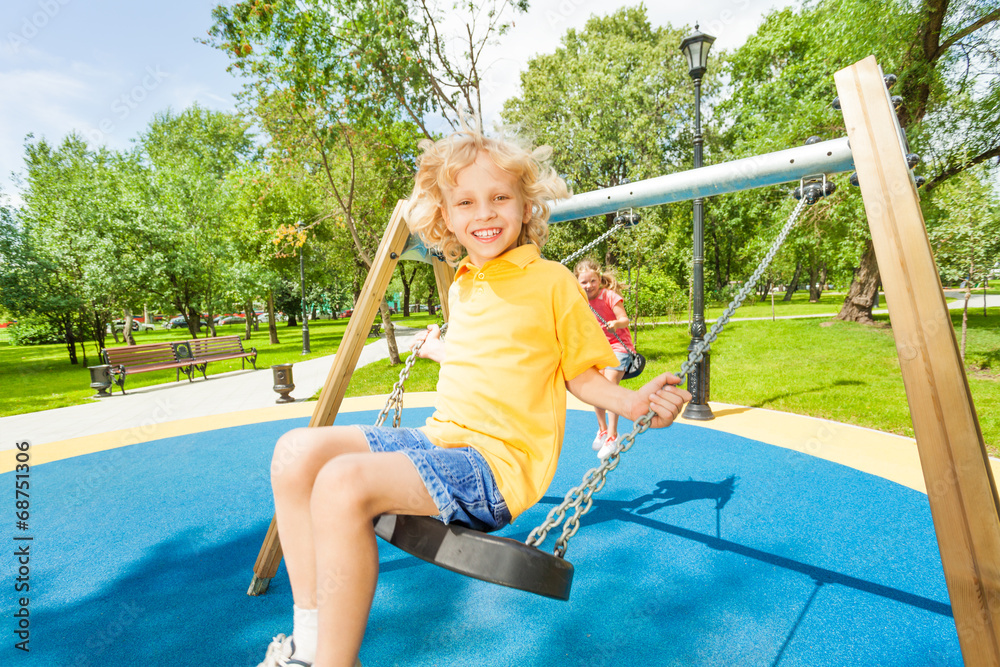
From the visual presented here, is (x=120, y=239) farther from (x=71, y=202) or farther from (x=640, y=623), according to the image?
(x=640, y=623)

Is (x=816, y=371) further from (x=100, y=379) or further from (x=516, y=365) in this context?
(x=100, y=379)

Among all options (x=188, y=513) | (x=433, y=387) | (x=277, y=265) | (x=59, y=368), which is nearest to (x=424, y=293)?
(x=277, y=265)

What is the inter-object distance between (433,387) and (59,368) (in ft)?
45.7

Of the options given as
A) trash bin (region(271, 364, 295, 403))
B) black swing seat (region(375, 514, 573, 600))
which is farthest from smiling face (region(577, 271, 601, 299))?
trash bin (region(271, 364, 295, 403))

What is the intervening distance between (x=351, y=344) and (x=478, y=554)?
1696mm

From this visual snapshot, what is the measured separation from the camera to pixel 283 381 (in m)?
8.32

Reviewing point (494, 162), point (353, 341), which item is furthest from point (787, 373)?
point (494, 162)

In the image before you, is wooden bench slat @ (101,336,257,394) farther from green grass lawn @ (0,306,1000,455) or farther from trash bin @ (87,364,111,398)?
green grass lawn @ (0,306,1000,455)

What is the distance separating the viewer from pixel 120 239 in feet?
55.4

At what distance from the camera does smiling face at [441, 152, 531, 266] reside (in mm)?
1750

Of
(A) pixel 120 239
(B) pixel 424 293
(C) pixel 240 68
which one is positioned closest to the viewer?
(C) pixel 240 68

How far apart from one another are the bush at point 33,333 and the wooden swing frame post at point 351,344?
729 inches

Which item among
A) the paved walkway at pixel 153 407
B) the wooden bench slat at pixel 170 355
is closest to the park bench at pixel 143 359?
the wooden bench slat at pixel 170 355

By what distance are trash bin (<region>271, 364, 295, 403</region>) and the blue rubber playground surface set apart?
12.4 feet
